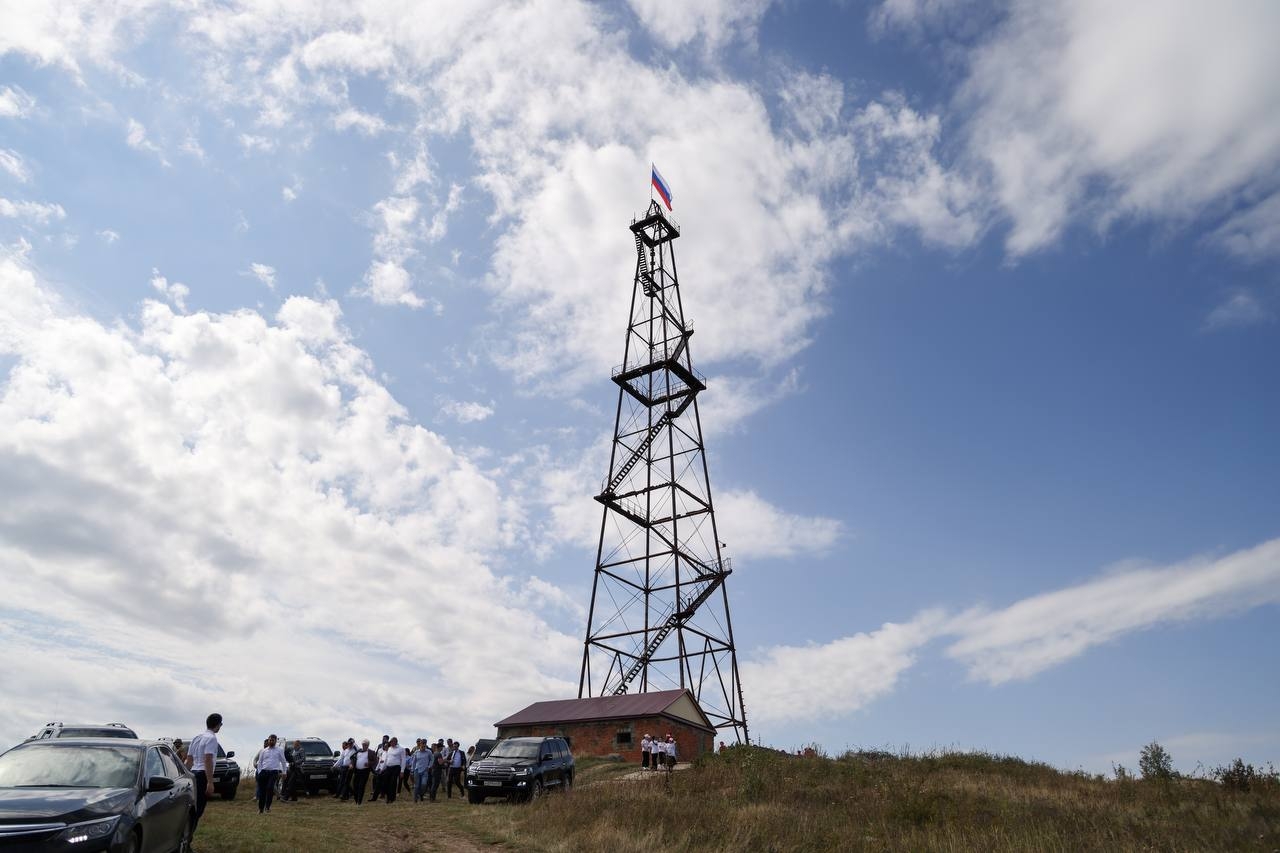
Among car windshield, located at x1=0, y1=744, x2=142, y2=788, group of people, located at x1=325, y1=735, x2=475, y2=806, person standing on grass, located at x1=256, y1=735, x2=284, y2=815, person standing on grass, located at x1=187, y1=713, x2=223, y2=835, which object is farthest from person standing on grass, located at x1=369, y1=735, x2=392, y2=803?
car windshield, located at x1=0, y1=744, x2=142, y2=788

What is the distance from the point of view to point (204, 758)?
11.6 meters

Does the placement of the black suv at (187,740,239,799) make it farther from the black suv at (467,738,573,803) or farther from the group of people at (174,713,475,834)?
the black suv at (467,738,573,803)

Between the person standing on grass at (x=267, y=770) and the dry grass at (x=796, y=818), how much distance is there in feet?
1.08

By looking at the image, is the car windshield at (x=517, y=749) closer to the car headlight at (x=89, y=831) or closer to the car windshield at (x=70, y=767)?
the car windshield at (x=70, y=767)

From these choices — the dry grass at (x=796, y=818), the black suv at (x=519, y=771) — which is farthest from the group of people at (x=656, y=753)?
the black suv at (x=519, y=771)

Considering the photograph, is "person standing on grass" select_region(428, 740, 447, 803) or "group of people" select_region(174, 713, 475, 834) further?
"person standing on grass" select_region(428, 740, 447, 803)

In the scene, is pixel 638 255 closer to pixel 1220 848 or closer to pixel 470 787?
pixel 470 787

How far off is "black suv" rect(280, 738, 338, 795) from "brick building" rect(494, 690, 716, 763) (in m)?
8.23

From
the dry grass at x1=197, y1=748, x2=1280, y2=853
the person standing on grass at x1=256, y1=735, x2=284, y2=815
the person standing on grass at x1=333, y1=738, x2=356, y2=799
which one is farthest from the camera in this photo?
the person standing on grass at x1=333, y1=738, x2=356, y2=799

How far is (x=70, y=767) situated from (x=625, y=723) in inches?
964

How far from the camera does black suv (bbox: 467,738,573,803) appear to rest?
1912 cm

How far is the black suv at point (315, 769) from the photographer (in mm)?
22219

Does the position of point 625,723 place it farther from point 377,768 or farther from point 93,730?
point 93,730

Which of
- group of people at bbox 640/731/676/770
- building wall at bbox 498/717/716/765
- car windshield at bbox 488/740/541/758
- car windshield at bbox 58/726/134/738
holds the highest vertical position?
building wall at bbox 498/717/716/765
